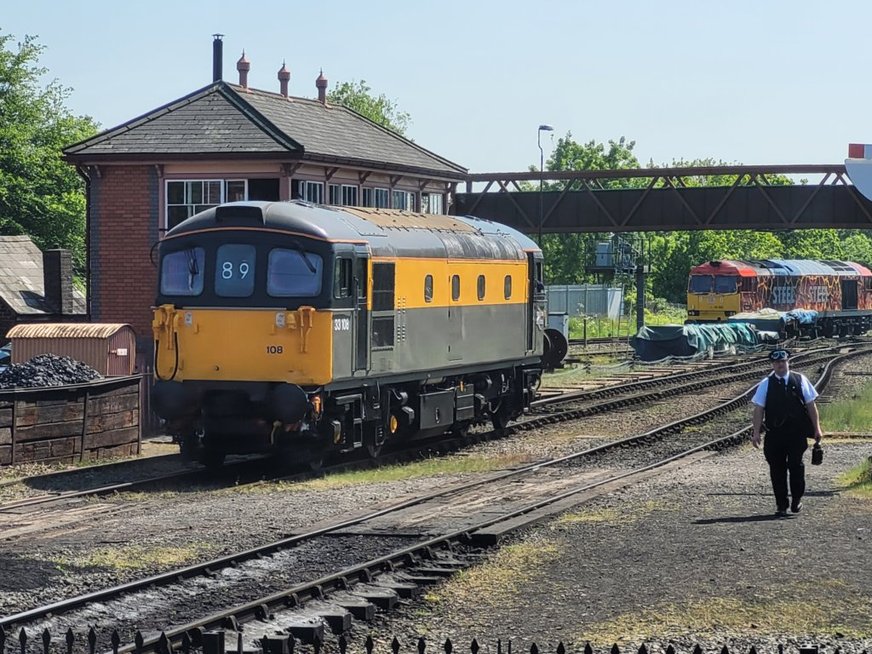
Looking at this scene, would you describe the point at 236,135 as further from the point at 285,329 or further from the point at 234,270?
the point at 285,329

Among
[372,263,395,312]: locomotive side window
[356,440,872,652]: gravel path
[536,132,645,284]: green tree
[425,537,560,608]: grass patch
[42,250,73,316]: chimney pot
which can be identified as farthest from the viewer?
[536,132,645,284]: green tree

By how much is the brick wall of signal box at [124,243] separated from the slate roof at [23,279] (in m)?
9.46

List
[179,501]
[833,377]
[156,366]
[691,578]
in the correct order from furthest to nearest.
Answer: [833,377] < [156,366] < [179,501] < [691,578]

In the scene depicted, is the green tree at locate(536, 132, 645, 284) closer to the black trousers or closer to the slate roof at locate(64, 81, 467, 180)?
the slate roof at locate(64, 81, 467, 180)

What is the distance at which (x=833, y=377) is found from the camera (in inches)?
1550

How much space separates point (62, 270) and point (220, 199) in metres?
10.6

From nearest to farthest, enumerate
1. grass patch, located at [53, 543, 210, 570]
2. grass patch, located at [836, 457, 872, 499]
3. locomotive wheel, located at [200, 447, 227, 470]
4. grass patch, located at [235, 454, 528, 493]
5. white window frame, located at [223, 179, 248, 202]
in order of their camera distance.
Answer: grass patch, located at [53, 543, 210, 570] → grass patch, located at [836, 457, 872, 499] → grass patch, located at [235, 454, 528, 493] → locomotive wheel, located at [200, 447, 227, 470] → white window frame, located at [223, 179, 248, 202]

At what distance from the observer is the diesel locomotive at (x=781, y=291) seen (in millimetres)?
57906

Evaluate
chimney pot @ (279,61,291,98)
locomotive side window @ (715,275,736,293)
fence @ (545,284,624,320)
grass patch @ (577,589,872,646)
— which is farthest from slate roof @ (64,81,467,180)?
fence @ (545,284,624,320)

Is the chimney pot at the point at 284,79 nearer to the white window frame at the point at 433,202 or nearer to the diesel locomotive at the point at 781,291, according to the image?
the white window frame at the point at 433,202

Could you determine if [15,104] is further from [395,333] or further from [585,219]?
[395,333]

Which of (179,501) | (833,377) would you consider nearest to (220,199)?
(179,501)

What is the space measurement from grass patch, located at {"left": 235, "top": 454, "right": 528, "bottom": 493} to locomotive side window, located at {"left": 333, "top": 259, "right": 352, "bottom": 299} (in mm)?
2339

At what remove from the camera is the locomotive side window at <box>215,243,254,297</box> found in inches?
773
